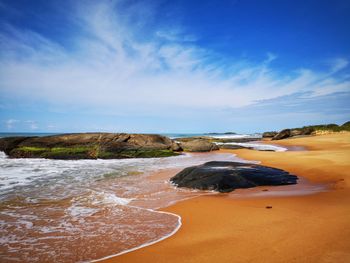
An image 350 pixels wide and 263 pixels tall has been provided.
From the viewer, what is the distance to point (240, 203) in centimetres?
591

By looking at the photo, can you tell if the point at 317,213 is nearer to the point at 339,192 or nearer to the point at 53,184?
the point at 339,192

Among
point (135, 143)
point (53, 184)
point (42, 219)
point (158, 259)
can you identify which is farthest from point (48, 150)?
point (158, 259)

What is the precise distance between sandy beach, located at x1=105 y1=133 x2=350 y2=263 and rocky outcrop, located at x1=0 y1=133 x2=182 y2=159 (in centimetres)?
1498

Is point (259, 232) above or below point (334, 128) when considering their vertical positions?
below

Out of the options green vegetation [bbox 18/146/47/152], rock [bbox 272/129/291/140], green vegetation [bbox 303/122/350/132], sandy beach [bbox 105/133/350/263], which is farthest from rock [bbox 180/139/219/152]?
green vegetation [bbox 303/122/350/132]

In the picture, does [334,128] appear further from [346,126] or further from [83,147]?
[83,147]

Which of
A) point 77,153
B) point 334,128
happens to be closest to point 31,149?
point 77,153

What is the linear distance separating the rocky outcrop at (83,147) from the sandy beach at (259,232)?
15.0m

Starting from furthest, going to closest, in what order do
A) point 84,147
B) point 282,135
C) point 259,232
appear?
point 282,135 → point 84,147 → point 259,232

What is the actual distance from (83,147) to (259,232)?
62.4ft

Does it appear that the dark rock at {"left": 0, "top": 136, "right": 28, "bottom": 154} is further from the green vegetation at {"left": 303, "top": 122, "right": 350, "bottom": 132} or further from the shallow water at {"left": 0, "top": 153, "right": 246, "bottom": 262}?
the green vegetation at {"left": 303, "top": 122, "right": 350, "bottom": 132}

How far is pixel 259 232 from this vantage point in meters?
3.90

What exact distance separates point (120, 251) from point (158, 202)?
291cm

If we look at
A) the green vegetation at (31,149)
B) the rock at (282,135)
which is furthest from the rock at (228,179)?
the rock at (282,135)
